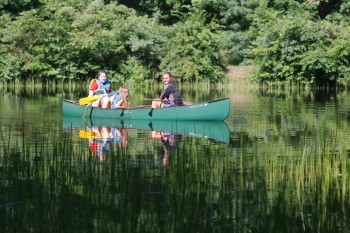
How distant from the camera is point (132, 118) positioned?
16.0 m

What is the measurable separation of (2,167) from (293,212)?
3540 mm

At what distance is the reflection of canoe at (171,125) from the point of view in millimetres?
13102

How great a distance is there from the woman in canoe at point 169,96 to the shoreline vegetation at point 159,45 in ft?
51.9

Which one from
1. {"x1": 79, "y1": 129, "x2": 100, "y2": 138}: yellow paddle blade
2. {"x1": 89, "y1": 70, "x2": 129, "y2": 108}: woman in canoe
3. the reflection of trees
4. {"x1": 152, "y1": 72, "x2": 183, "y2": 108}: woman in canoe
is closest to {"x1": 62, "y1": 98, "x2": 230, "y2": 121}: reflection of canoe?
{"x1": 152, "y1": 72, "x2": 183, "y2": 108}: woman in canoe

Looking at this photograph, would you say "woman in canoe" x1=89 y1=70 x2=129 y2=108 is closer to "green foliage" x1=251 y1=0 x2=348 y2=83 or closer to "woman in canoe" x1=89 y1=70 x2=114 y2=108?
"woman in canoe" x1=89 y1=70 x2=114 y2=108

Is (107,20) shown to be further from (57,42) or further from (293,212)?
(293,212)

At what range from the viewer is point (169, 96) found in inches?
A: 631

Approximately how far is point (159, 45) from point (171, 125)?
1966 centimetres

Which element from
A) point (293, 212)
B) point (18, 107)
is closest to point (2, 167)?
point (293, 212)

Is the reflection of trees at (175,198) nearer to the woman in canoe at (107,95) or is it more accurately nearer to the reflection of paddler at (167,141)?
the reflection of paddler at (167,141)

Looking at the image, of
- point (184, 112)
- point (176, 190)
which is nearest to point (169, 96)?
point (184, 112)

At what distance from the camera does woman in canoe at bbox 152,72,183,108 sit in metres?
15.7

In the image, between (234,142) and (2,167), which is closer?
(2,167)

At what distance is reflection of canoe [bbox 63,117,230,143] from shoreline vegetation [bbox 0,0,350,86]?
53.6 ft
